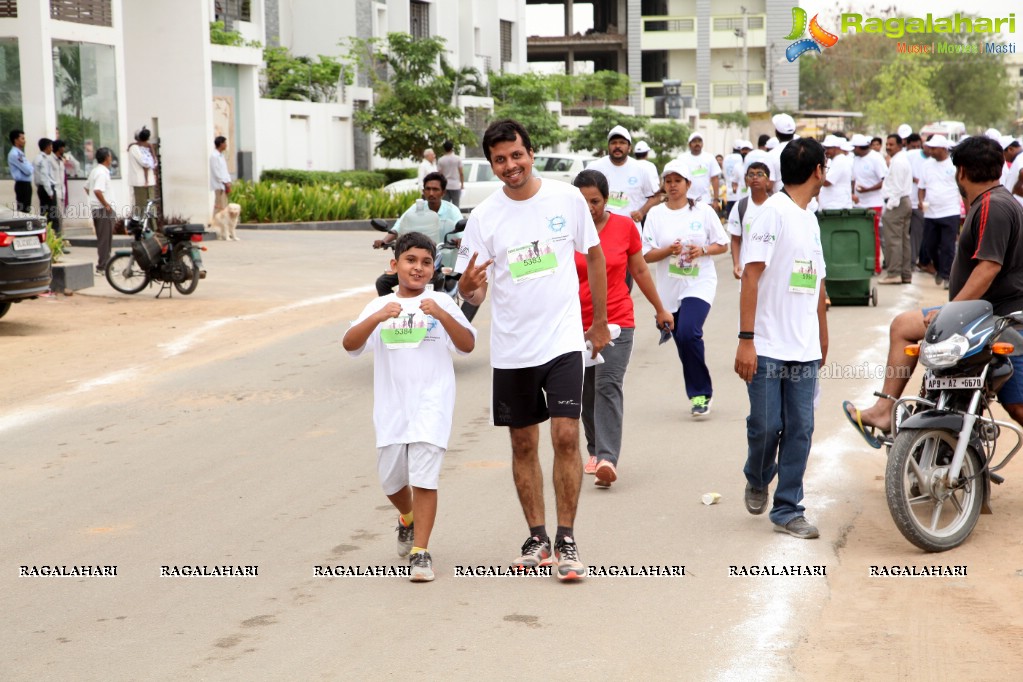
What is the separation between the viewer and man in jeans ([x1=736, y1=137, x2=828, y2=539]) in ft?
20.8

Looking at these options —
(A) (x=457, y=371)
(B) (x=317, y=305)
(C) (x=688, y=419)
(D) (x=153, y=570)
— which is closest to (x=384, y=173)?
(B) (x=317, y=305)

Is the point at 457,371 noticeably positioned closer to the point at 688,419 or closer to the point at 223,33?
the point at 688,419

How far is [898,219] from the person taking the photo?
18.3 metres

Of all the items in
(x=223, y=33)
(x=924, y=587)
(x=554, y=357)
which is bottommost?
(x=924, y=587)

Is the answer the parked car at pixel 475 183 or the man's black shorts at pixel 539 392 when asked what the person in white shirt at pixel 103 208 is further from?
the man's black shorts at pixel 539 392

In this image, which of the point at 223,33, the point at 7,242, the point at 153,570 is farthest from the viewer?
the point at 223,33

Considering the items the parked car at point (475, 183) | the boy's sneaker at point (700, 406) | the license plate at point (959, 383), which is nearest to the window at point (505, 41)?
the parked car at point (475, 183)

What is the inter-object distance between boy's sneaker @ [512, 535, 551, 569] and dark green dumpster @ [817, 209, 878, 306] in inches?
408

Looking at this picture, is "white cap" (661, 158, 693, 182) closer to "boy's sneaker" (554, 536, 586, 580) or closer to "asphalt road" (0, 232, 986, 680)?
"asphalt road" (0, 232, 986, 680)

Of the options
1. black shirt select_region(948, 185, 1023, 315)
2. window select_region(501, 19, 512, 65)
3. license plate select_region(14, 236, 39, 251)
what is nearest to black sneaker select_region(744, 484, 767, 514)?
black shirt select_region(948, 185, 1023, 315)

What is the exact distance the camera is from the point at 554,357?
5.81 meters

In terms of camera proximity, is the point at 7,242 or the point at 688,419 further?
the point at 7,242

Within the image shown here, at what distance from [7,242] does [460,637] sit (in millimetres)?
10629

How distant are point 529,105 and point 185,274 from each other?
30564 mm
